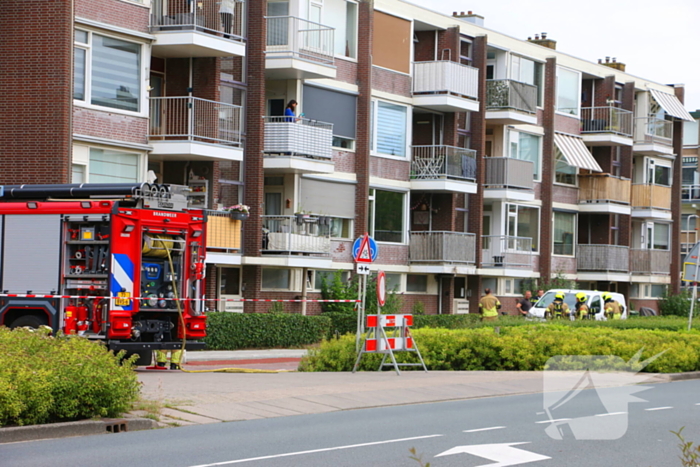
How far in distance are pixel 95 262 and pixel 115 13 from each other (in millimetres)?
9913

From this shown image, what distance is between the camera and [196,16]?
2858 cm

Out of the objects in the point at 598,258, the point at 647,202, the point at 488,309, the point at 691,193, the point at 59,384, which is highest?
the point at 691,193

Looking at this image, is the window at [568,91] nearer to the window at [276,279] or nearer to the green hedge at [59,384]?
the window at [276,279]

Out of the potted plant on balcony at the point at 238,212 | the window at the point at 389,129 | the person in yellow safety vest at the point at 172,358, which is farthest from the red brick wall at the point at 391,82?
the person in yellow safety vest at the point at 172,358

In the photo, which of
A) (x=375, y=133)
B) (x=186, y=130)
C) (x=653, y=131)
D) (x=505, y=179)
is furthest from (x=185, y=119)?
(x=653, y=131)

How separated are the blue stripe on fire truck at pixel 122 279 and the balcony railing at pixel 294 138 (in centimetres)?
1292

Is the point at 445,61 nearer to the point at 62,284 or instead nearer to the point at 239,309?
the point at 239,309

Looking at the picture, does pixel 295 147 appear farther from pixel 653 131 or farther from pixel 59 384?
pixel 653 131

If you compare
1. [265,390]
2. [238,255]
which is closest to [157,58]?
[238,255]

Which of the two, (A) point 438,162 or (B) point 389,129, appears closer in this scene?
(B) point 389,129

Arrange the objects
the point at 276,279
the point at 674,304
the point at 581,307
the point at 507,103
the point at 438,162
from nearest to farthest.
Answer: the point at 276,279, the point at 581,307, the point at 438,162, the point at 507,103, the point at 674,304

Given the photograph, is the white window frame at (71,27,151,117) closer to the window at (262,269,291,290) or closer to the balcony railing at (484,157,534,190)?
the window at (262,269,291,290)

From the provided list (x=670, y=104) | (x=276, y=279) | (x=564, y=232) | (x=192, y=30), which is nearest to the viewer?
(x=192, y=30)

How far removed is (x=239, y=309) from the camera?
3173cm
